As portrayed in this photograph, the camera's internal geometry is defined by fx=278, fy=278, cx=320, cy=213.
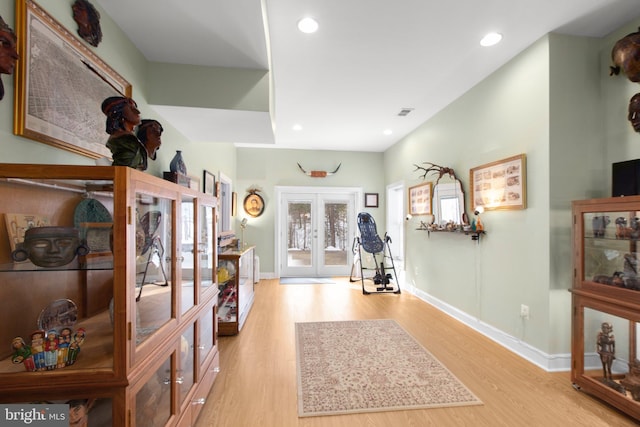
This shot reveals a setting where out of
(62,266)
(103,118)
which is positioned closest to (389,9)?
(103,118)

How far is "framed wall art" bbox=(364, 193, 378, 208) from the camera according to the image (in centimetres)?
623

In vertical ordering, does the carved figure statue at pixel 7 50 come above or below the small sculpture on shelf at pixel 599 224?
above

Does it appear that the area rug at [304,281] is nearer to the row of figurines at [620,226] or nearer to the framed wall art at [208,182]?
the framed wall art at [208,182]

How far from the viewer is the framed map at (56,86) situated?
43.5 inches

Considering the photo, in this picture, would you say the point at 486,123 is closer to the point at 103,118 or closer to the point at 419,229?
the point at 419,229

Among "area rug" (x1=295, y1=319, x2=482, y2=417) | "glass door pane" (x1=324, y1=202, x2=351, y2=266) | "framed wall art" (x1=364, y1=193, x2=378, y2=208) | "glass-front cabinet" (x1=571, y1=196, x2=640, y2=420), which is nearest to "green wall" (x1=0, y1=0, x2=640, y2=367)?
"glass-front cabinet" (x1=571, y1=196, x2=640, y2=420)

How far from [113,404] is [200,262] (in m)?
0.92

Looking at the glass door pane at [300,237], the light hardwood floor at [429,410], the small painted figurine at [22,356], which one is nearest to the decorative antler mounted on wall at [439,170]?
the light hardwood floor at [429,410]

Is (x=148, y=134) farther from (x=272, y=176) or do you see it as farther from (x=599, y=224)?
(x=272, y=176)

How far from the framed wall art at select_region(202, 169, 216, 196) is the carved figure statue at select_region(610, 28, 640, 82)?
13.4 ft

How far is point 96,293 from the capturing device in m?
1.16

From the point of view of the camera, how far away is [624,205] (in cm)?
177

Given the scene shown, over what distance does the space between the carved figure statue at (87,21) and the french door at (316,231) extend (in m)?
4.57

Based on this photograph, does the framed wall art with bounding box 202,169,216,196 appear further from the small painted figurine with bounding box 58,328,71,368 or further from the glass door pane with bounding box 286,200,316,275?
the small painted figurine with bounding box 58,328,71,368
